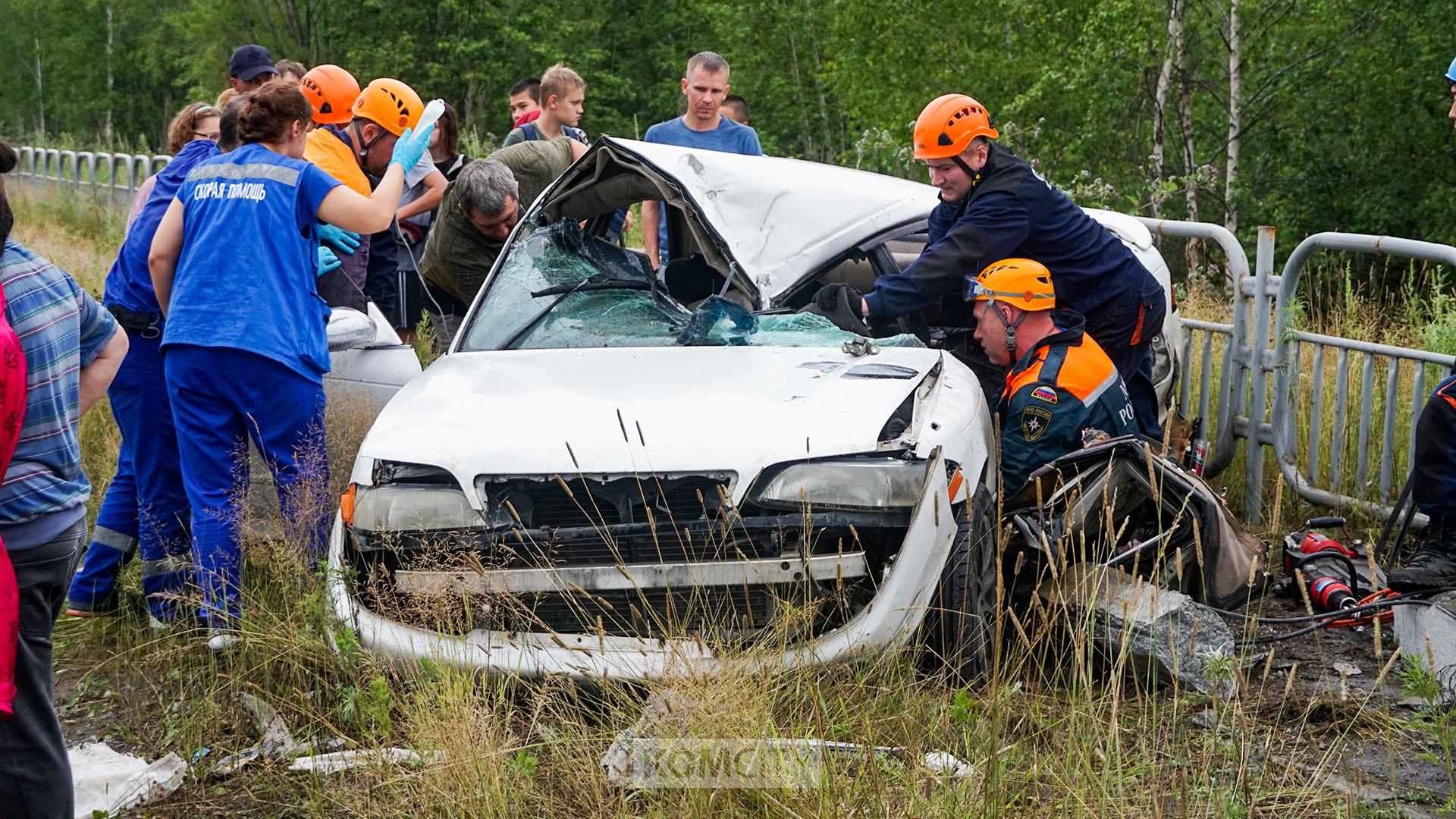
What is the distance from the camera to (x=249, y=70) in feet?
20.0

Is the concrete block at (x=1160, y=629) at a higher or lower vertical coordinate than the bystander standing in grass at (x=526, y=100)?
lower

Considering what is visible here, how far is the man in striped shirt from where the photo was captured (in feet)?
8.89

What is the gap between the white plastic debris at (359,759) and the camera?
3135 millimetres

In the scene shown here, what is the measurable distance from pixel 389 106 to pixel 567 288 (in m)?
Result: 1.59

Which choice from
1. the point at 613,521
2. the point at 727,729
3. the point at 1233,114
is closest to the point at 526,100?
the point at 613,521

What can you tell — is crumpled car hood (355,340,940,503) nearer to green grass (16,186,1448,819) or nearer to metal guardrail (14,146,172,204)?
green grass (16,186,1448,819)

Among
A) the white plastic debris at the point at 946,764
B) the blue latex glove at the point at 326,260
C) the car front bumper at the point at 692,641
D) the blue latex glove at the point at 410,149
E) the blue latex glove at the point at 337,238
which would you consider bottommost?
the white plastic debris at the point at 946,764

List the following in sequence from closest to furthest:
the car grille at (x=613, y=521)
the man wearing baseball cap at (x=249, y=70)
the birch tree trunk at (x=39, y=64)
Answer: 1. the car grille at (x=613, y=521)
2. the man wearing baseball cap at (x=249, y=70)
3. the birch tree trunk at (x=39, y=64)

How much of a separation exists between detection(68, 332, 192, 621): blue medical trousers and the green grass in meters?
0.39

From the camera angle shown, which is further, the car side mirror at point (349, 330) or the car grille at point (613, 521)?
the car side mirror at point (349, 330)

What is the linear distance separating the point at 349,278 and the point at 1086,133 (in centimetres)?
1415

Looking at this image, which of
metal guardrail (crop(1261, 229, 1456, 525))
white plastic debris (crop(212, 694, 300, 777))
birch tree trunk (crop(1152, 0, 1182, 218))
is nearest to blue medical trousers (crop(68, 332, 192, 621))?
white plastic debris (crop(212, 694, 300, 777))

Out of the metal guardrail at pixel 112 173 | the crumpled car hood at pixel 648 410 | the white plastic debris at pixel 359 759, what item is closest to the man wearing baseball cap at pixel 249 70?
the crumpled car hood at pixel 648 410

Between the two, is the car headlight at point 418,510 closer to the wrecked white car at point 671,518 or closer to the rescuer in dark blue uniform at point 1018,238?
the wrecked white car at point 671,518
